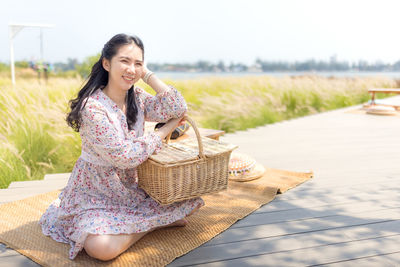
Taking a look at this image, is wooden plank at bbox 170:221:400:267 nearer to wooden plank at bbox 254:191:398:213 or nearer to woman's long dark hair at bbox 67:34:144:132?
wooden plank at bbox 254:191:398:213

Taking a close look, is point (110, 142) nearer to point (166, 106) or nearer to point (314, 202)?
point (166, 106)

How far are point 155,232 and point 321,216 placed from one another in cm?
111

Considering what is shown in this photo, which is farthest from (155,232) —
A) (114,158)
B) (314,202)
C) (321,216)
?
(314,202)

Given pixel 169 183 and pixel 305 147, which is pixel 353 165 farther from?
pixel 169 183

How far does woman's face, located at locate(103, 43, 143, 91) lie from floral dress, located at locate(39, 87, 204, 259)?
118 mm

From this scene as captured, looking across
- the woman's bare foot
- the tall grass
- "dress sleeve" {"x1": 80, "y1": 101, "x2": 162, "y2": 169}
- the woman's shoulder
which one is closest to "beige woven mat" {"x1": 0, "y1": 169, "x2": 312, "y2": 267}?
the woman's bare foot

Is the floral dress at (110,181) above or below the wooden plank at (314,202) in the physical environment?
above

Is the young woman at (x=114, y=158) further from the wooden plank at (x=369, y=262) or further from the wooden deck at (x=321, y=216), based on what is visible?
the wooden plank at (x=369, y=262)

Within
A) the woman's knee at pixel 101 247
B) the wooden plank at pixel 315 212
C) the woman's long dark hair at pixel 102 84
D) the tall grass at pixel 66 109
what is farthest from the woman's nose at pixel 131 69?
the tall grass at pixel 66 109

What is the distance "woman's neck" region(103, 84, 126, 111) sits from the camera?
207 cm

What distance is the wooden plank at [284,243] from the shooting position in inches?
78.0

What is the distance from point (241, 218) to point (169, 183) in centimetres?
75

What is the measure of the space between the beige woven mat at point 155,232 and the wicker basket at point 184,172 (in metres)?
0.28

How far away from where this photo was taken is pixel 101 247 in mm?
1865
